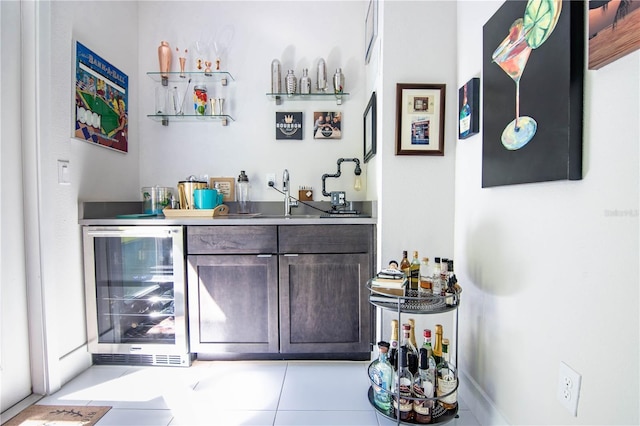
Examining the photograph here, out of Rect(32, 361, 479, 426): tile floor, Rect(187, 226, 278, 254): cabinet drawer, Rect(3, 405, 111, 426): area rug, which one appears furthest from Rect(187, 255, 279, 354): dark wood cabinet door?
Rect(3, 405, 111, 426): area rug

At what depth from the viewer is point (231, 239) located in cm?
183

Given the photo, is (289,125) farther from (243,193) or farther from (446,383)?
(446,383)

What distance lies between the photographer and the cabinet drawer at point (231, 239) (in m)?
1.83

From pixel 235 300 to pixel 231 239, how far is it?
0.38 metres

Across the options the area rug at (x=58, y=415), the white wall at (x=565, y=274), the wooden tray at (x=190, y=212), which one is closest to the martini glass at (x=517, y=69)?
the white wall at (x=565, y=274)

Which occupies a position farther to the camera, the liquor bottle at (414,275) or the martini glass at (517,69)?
the liquor bottle at (414,275)

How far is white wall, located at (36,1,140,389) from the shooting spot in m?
1.59

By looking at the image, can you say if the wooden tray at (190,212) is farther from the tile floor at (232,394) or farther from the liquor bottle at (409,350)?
the liquor bottle at (409,350)

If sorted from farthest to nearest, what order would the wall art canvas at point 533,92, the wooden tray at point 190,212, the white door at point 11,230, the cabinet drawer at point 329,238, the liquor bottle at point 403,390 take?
the wooden tray at point 190,212 < the cabinet drawer at point 329,238 < the white door at point 11,230 < the liquor bottle at point 403,390 < the wall art canvas at point 533,92

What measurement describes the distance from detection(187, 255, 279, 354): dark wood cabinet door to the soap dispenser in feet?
2.21

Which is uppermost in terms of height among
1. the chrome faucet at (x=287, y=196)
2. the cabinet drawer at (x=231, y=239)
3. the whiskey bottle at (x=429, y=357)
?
the chrome faucet at (x=287, y=196)

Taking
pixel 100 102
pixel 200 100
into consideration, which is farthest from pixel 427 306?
pixel 100 102

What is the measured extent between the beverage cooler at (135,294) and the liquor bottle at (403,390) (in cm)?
130

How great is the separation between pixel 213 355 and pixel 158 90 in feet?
6.99
